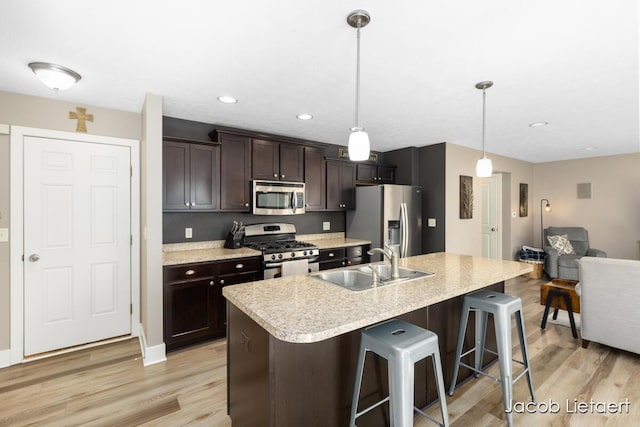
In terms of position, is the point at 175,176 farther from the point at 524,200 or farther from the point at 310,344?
the point at 524,200

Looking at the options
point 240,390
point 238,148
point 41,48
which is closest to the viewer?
point 240,390

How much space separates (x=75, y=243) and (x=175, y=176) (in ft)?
3.63

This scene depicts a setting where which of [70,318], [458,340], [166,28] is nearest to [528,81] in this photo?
[458,340]

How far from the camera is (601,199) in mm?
5820

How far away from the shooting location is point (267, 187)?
379 centimetres

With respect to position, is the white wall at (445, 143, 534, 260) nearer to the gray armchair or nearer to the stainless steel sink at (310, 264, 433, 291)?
the gray armchair

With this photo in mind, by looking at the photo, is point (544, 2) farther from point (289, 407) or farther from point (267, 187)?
point (267, 187)

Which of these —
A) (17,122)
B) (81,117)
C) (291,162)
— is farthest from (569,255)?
(17,122)

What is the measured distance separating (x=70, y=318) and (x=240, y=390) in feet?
7.53

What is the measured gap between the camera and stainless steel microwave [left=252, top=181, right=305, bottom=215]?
374cm

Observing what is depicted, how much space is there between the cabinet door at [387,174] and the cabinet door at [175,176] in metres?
3.01

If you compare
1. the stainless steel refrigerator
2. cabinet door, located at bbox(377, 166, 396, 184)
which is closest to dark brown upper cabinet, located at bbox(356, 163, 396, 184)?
cabinet door, located at bbox(377, 166, 396, 184)

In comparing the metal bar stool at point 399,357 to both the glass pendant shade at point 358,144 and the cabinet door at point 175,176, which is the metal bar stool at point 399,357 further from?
the cabinet door at point 175,176

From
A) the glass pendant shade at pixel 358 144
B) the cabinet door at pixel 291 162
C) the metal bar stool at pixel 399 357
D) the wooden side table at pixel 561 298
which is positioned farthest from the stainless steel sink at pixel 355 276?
the wooden side table at pixel 561 298
